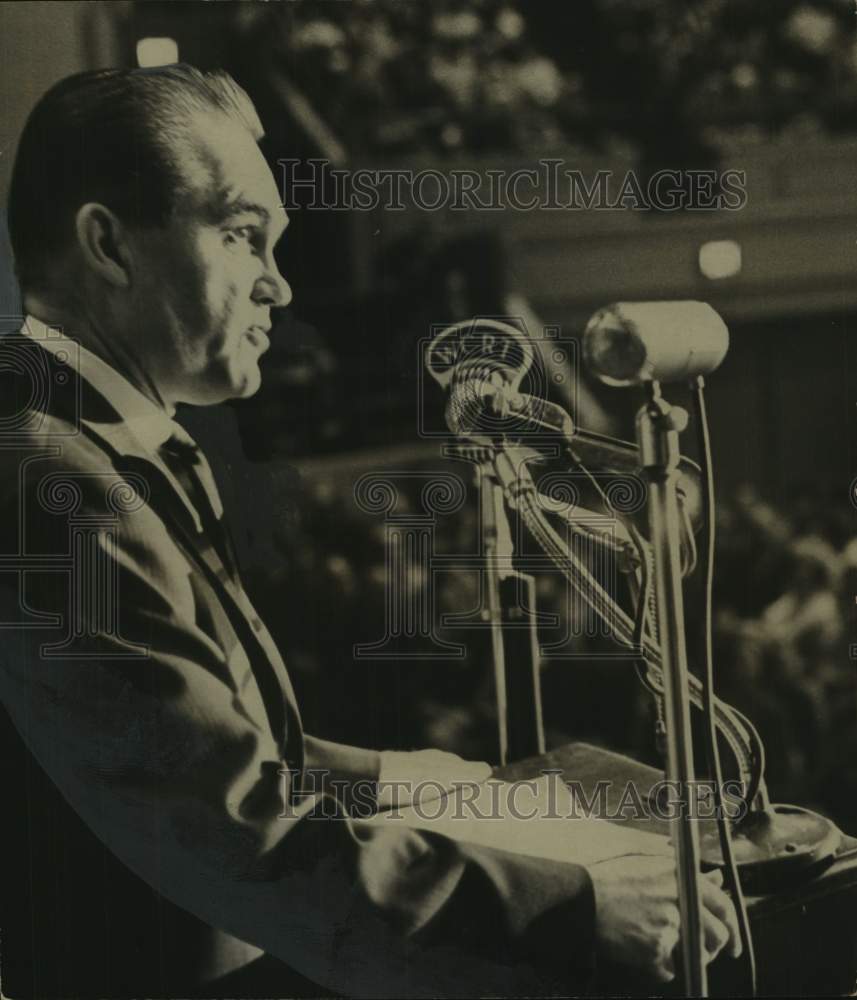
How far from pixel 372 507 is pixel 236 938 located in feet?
2.71

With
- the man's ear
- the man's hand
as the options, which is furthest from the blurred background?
the man's hand

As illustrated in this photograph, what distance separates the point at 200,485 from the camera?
2021 mm

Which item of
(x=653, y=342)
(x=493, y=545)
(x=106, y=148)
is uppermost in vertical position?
(x=106, y=148)

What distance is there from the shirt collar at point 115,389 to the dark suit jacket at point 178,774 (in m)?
0.02

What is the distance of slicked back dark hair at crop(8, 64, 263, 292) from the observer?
6.54 ft

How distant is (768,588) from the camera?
208 cm

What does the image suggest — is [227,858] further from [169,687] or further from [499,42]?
[499,42]

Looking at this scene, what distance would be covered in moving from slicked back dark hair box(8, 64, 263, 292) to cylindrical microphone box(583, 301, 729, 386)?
727 millimetres

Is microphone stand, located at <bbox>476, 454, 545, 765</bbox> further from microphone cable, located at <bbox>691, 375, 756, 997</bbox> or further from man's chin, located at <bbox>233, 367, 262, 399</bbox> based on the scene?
man's chin, located at <bbox>233, 367, 262, 399</bbox>

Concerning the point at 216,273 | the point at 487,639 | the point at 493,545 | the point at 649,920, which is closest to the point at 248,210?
the point at 216,273

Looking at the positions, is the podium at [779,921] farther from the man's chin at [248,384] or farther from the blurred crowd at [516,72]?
the blurred crowd at [516,72]

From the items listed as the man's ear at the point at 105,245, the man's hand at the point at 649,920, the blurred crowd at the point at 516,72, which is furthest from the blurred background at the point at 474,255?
the man's hand at the point at 649,920

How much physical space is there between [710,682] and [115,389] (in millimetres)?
1199

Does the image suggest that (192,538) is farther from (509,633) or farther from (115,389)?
(509,633)
